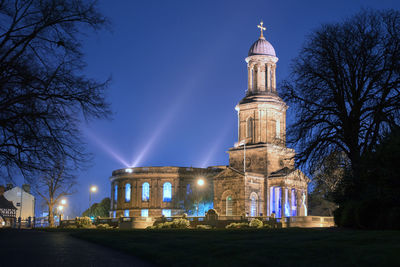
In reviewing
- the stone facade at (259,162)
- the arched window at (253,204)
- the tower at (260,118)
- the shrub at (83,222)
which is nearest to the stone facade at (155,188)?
the tower at (260,118)

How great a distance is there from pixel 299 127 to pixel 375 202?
6633mm

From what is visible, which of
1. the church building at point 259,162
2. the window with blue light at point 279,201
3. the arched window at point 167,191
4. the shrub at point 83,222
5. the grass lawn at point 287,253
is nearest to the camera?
the grass lawn at point 287,253

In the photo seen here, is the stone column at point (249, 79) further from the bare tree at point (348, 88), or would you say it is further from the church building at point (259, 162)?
the bare tree at point (348, 88)

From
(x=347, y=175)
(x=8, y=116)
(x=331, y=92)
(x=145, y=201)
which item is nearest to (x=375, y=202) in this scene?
(x=347, y=175)

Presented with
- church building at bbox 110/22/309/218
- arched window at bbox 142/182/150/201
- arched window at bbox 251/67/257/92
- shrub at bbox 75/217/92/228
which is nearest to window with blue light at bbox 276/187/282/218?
church building at bbox 110/22/309/218

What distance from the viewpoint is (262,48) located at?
76.6 meters

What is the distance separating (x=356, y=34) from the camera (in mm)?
28578

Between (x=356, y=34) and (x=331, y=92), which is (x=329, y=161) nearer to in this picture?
(x=331, y=92)

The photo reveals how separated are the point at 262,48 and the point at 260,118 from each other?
10.6 meters

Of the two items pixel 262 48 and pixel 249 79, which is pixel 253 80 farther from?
pixel 262 48

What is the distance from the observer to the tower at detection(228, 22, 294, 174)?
72.7m

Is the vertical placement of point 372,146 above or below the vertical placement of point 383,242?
above

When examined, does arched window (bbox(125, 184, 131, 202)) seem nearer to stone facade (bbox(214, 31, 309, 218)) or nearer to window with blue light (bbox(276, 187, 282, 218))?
stone facade (bbox(214, 31, 309, 218))

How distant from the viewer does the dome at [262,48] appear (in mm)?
76188
